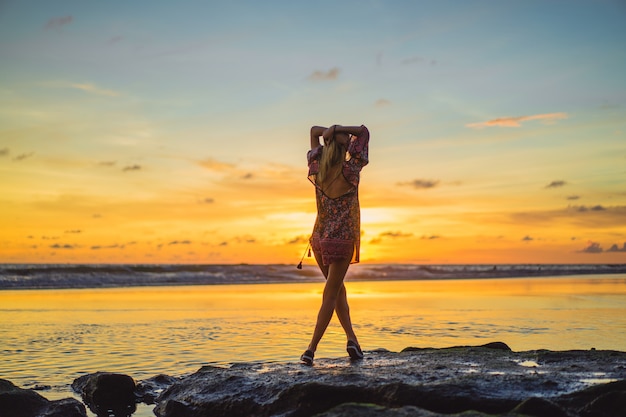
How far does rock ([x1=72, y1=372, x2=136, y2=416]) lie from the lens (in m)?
8.40

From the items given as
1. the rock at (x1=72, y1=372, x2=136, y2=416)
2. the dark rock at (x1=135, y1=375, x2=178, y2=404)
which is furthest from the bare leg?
the rock at (x1=72, y1=372, x2=136, y2=416)

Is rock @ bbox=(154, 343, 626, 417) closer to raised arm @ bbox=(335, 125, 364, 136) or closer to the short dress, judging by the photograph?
the short dress

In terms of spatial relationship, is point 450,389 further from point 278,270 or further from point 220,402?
point 278,270

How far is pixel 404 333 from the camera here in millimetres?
14836

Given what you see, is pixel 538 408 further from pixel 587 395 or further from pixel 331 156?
pixel 331 156

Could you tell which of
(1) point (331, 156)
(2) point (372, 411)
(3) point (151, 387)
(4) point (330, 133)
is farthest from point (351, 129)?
(3) point (151, 387)

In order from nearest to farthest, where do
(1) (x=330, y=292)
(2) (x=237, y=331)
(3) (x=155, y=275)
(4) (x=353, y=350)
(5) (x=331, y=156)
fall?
1. (5) (x=331, y=156)
2. (1) (x=330, y=292)
3. (4) (x=353, y=350)
4. (2) (x=237, y=331)
5. (3) (x=155, y=275)

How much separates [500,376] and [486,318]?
11567 millimetres

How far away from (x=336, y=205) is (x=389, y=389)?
A: 91.5 inches

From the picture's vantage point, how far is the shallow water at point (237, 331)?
1150 centimetres

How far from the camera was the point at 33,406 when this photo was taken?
303 inches

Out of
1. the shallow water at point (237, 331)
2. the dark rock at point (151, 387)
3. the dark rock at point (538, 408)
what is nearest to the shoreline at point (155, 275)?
the shallow water at point (237, 331)

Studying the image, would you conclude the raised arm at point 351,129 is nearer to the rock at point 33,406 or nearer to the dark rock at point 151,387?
the dark rock at point 151,387

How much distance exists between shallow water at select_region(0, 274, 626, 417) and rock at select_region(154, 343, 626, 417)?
1414 mm
